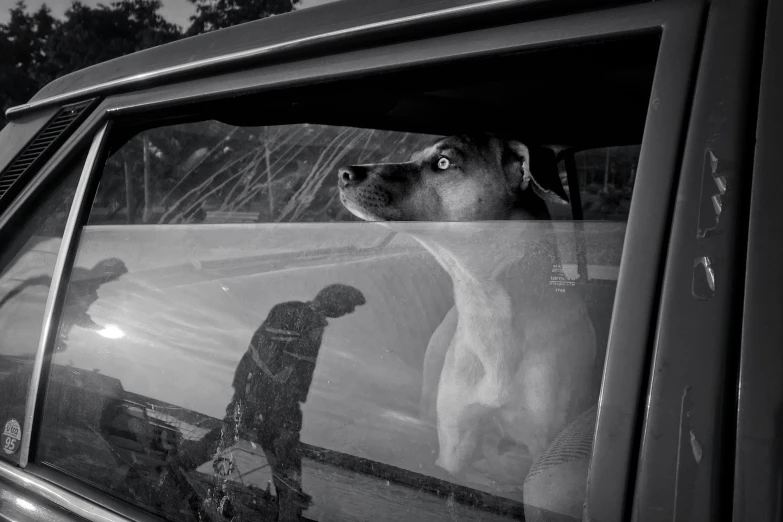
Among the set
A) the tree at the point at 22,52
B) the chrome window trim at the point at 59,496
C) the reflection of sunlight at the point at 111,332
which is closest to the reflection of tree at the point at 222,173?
the reflection of sunlight at the point at 111,332

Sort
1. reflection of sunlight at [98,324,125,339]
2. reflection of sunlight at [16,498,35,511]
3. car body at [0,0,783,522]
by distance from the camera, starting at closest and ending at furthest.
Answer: car body at [0,0,783,522] < reflection of sunlight at [16,498,35,511] < reflection of sunlight at [98,324,125,339]

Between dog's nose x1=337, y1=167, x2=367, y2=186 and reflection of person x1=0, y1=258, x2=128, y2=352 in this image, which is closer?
reflection of person x1=0, y1=258, x2=128, y2=352

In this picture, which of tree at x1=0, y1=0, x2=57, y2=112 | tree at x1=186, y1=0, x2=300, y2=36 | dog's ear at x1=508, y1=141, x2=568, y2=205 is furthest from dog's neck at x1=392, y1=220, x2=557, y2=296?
tree at x1=0, y1=0, x2=57, y2=112

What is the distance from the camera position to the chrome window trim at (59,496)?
4.66 ft

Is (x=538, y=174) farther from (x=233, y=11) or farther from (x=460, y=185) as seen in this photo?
(x=233, y=11)

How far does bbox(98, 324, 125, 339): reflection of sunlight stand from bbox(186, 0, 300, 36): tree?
11.5 meters

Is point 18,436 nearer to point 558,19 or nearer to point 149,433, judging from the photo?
point 149,433

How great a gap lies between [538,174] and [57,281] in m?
1.53

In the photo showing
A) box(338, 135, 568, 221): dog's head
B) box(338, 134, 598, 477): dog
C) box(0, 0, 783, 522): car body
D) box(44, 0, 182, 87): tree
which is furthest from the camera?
box(44, 0, 182, 87): tree

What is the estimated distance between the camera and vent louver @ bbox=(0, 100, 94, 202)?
189 cm

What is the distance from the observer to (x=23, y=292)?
6.14 feet

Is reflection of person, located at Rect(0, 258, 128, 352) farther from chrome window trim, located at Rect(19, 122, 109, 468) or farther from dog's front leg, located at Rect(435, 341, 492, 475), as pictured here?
dog's front leg, located at Rect(435, 341, 492, 475)

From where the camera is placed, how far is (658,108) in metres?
0.92

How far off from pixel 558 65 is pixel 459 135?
1.07 m
